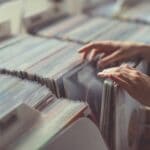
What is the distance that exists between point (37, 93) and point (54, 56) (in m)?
0.22

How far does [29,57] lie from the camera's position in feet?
3.43

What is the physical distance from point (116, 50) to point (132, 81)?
19 cm

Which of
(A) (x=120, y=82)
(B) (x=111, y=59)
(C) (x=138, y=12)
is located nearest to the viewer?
(A) (x=120, y=82)

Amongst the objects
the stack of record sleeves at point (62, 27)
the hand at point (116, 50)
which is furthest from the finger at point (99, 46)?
the stack of record sleeves at point (62, 27)

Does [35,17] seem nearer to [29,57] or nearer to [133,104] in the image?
[29,57]

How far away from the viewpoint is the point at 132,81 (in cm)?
88

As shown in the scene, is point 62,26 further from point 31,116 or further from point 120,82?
point 31,116

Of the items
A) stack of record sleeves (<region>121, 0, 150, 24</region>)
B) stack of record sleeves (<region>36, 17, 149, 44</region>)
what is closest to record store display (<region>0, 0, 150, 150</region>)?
stack of record sleeves (<region>36, 17, 149, 44</region>)

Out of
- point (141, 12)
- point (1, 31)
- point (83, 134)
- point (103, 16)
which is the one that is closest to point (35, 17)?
point (1, 31)

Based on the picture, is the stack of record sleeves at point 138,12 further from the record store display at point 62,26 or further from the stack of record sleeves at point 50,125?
the stack of record sleeves at point 50,125

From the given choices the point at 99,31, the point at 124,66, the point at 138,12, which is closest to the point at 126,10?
the point at 138,12

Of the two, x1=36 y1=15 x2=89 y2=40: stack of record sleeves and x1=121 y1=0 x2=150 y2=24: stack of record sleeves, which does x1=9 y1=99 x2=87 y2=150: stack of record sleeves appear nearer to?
x1=36 y1=15 x2=89 y2=40: stack of record sleeves

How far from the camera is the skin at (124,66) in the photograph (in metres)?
0.88

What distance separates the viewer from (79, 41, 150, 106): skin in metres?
0.88
